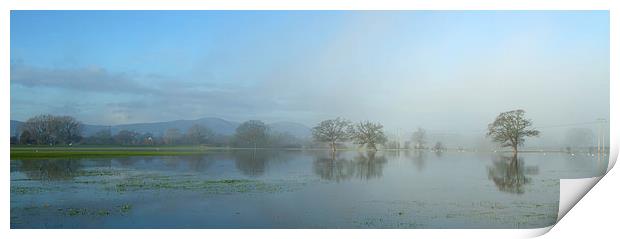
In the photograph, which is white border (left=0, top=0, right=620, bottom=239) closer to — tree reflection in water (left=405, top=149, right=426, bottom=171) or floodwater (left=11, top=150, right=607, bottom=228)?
floodwater (left=11, top=150, right=607, bottom=228)

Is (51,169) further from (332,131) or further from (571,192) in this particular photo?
(571,192)

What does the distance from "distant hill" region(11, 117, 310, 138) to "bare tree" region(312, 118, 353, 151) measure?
212 mm

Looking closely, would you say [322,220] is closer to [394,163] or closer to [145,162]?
[394,163]

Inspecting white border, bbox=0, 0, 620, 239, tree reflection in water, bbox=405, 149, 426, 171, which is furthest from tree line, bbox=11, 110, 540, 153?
white border, bbox=0, 0, 620, 239

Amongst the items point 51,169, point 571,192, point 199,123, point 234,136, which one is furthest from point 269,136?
point 571,192

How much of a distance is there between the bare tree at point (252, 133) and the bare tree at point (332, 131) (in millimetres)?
967

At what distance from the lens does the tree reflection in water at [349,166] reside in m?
11.0

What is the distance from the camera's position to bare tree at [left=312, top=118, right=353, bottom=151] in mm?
10617

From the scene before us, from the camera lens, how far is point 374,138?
431 inches
